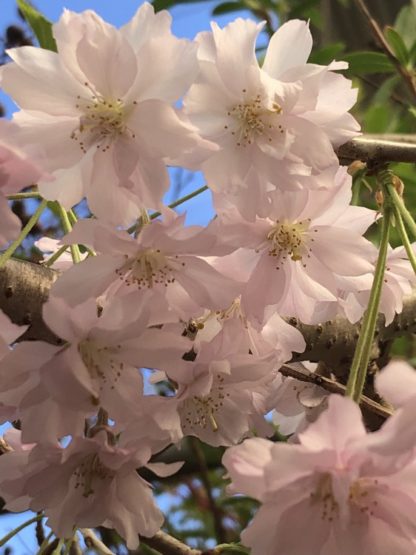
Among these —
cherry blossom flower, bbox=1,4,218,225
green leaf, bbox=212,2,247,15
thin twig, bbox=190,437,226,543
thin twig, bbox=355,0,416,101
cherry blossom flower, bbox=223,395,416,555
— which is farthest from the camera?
green leaf, bbox=212,2,247,15

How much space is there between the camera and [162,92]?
2.16ft

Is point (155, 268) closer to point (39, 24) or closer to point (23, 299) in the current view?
point (23, 299)

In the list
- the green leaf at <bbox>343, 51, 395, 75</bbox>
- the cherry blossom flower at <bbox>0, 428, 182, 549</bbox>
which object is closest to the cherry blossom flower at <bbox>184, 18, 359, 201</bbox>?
the cherry blossom flower at <bbox>0, 428, 182, 549</bbox>

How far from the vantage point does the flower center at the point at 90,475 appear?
2.26 feet

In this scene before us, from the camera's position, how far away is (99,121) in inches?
27.2

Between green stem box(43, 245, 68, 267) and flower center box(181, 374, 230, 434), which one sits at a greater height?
green stem box(43, 245, 68, 267)

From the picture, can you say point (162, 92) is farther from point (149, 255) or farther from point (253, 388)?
point (253, 388)

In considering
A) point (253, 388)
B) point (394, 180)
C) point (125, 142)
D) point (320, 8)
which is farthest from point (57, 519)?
point (320, 8)

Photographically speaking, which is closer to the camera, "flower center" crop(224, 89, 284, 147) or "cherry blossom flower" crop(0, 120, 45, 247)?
"cherry blossom flower" crop(0, 120, 45, 247)

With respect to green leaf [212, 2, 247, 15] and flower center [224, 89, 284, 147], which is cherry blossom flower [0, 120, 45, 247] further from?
green leaf [212, 2, 247, 15]

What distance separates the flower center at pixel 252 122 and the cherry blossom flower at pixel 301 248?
54 millimetres

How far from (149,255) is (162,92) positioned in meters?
0.13

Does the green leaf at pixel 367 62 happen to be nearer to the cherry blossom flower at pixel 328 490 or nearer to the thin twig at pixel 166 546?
the thin twig at pixel 166 546

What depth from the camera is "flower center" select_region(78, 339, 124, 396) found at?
65 centimetres
